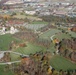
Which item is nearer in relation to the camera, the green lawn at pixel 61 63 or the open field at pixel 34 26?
the green lawn at pixel 61 63

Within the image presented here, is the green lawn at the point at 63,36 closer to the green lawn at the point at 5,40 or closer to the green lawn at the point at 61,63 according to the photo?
the green lawn at the point at 5,40

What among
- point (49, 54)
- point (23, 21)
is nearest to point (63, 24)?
point (23, 21)

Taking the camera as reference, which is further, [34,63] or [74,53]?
[74,53]

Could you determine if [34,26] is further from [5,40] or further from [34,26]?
[5,40]

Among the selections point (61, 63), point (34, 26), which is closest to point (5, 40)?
point (34, 26)

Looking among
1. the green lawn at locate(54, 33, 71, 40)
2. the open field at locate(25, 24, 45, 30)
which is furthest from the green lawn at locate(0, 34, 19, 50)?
the green lawn at locate(54, 33, 71, 40)

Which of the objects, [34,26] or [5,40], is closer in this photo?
[5,40]

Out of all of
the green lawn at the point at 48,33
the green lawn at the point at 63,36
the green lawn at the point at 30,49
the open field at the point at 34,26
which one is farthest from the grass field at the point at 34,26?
the green lawn at the point at 30,49

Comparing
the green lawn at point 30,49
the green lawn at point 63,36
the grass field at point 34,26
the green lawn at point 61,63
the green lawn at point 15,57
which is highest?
the green lawn at point 15,57

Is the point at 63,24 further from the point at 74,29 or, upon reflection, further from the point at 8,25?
the point at 8,25
